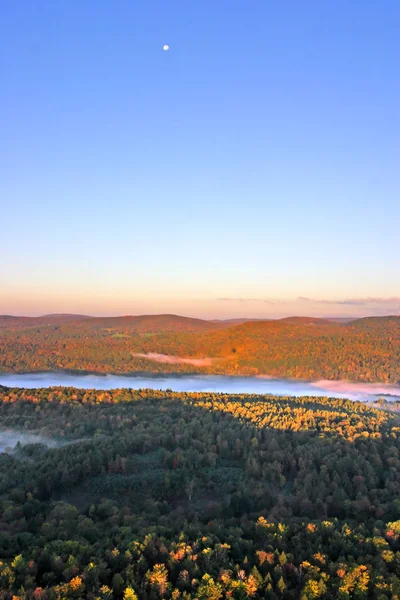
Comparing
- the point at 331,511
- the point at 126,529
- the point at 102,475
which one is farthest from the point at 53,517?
the point at 331,511

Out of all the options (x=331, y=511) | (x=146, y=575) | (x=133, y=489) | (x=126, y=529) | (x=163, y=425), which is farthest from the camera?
(x=163, y=425)

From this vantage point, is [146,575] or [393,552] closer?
[146,575]

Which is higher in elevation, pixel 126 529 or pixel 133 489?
pixel 126 529

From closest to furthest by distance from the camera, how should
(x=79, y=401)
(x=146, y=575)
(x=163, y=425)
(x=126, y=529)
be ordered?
(x=146, y=575)
(x=126, y=529)
(x=163, y=425)
(x=79, y=401)

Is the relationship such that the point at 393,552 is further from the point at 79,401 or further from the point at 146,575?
the point at 79,401

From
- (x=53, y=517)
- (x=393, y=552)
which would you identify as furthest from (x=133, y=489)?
(x=393, y=552)

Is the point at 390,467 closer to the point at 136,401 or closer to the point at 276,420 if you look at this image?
the point at 276,420
